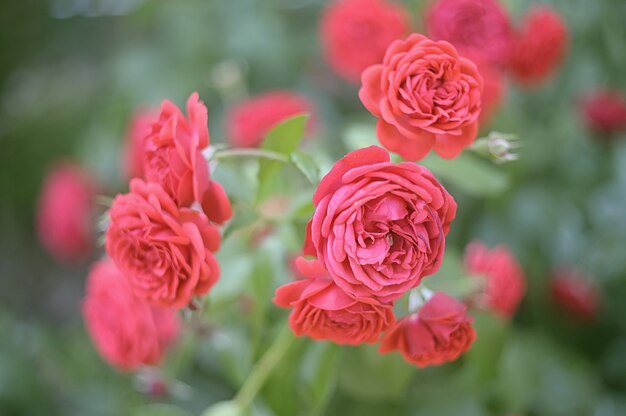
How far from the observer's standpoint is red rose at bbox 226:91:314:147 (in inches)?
33.8

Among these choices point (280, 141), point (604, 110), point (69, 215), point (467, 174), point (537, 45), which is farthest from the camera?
point (69, 215)

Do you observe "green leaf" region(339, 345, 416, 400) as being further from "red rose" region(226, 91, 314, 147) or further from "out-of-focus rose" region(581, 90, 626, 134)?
"out-of-focus rose" region(581, 90, 626, 134)

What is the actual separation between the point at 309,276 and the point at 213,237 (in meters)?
0.07

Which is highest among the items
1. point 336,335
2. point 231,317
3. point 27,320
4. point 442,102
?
point 442,102

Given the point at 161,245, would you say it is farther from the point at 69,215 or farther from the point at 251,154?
the point at 69,215

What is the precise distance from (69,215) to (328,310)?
0.92m

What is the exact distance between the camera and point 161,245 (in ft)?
1.40

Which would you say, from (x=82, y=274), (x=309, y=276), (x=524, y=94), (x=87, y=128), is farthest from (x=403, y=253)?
(x=82, y=274)

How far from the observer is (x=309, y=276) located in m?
0.41

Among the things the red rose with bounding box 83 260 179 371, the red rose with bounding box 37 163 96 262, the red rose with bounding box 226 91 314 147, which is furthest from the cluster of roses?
the red rose with bounding box 37 163 96 262

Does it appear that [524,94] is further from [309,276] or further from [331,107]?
[309,276]

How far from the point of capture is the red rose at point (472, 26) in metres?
0.63

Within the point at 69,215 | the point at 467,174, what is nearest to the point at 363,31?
the point at 467,174

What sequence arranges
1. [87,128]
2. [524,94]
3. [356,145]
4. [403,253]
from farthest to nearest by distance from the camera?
[87,128] → [524,94] → [356,145] → [403,253]
